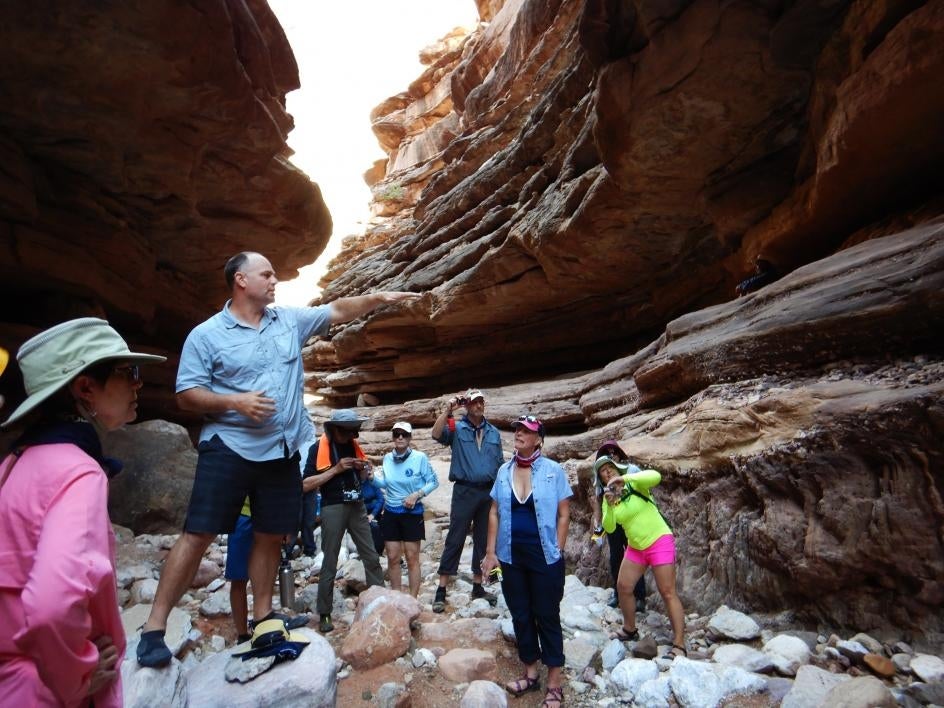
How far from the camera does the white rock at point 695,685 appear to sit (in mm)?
3035

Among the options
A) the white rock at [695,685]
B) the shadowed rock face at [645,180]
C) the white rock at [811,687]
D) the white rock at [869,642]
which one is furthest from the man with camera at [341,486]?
the shadowed rock face at [645,180]

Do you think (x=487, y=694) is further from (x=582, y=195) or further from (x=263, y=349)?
(x=582, y=195)

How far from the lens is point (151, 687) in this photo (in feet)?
7.64

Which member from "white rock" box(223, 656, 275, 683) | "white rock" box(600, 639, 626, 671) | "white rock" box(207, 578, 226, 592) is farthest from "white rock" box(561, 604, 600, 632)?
"white rock" box(207, 578, 226, 592)

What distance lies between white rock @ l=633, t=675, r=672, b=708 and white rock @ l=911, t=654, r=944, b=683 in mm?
1379

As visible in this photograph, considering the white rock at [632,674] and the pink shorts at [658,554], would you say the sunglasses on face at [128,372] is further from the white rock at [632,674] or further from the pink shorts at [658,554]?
the pink shorts at [658,554]

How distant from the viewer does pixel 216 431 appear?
2.61m

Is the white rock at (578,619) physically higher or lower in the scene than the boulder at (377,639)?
lower

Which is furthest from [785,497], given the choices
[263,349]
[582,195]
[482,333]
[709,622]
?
[482,333]

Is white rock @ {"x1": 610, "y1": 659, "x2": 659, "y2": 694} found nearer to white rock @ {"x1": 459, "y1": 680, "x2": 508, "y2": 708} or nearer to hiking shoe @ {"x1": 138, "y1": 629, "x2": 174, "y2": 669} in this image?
white rock @ {"x1": 459, "y1": 680, "x2": 508, "y2": 708}

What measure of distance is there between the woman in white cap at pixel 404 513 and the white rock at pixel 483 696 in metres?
2.14

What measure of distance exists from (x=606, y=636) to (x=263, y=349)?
3715 mm

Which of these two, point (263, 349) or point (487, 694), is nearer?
point (263, 349)

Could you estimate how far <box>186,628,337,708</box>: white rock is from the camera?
8.22 ft
